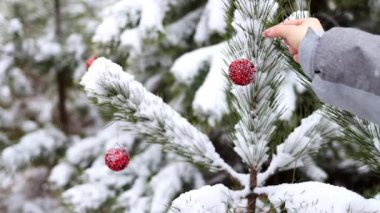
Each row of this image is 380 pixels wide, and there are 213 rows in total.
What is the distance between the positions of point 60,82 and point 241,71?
3.05 m

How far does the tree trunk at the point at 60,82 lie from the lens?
3.39m

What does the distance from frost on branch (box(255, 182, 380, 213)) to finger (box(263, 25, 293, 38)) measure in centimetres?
39

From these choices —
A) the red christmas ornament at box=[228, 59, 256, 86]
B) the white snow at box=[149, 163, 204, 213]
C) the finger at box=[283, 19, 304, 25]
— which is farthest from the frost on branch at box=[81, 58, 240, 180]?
the white snow at box=[149, 163, 204, 213]

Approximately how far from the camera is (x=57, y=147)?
347 cm

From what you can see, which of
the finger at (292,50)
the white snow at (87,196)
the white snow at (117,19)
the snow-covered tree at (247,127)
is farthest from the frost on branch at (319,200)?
the white snow at (87,196)

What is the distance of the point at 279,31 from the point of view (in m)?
0.88

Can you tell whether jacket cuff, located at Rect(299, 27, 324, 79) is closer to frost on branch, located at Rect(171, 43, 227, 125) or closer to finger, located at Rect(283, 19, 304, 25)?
finger, located at Rect(283, 19, 304, 25)

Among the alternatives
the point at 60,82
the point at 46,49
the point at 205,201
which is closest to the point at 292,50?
the point at 205,201

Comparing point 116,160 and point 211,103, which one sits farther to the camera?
point 211,103

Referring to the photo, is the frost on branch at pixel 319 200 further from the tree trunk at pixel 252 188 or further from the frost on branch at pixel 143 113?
the frost on branch at pixel 143 113

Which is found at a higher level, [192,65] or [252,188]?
[192,65]

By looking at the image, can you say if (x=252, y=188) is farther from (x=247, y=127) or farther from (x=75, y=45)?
(x=75, y=45)

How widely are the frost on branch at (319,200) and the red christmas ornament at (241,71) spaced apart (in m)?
0.31

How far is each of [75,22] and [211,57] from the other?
5.96ft
